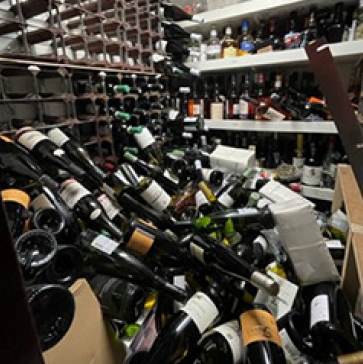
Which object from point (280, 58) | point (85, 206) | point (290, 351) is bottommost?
point (290, 351)

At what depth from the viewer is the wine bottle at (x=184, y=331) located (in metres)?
0.45

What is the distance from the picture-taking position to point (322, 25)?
1329 mm

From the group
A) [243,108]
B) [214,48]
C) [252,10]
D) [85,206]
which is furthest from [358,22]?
[85,206]

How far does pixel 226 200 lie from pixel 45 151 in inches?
22.0

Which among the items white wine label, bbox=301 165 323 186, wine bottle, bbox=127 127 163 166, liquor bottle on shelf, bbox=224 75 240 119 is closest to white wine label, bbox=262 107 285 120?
liquor bottle on shelf, bbox=224 75 240 119

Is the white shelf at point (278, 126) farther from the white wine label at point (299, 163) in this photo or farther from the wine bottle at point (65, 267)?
the wine bottle at point (65, 267)

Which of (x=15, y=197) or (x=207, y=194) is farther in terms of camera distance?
(x=207, y=194)

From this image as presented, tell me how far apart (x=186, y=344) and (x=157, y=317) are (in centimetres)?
10

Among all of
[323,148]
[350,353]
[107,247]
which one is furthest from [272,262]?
[323,148]

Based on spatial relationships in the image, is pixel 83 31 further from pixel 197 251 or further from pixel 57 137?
pixel 197 251

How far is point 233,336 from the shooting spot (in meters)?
0.47

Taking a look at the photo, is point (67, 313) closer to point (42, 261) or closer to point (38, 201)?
point (42, 261)

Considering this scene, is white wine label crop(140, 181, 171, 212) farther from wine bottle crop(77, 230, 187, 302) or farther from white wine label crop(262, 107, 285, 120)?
white wine label crop(262, 107, 285, 120)

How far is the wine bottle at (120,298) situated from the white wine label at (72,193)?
0.20m
